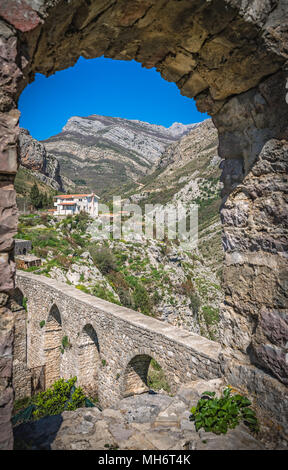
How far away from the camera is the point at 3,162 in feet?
5.66

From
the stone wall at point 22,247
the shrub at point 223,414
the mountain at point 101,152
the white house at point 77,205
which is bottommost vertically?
the shrub at point 223,414

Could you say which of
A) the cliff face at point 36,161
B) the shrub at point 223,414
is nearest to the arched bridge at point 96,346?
the shrub at point 223,414

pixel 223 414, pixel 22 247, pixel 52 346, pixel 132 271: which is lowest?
pixel 52 346

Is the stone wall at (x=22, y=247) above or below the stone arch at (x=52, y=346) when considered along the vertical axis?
above

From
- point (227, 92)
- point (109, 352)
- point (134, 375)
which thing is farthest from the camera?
point (109, 352)

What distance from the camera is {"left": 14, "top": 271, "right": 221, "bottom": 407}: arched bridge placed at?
5535 millimetres

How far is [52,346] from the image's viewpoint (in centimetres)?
1045

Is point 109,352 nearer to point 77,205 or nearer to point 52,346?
point 52,346

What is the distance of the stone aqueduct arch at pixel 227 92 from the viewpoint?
177 centimetres

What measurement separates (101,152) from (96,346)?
105235 mm

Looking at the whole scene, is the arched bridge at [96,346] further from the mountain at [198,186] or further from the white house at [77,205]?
the mountain at [198,186]

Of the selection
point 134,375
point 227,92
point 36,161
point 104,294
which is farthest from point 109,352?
point 36,161
